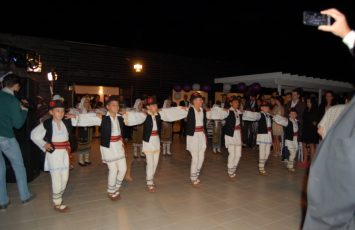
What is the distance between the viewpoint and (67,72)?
38.2ft

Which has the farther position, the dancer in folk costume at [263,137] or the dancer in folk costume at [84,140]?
the dancer in folk costume at [84,140]

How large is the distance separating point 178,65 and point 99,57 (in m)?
4.28

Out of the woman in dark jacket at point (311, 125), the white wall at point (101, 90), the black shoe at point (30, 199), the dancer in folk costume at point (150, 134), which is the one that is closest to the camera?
the black shoe at point (30, 199)

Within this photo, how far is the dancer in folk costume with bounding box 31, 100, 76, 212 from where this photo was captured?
4102 millimetres

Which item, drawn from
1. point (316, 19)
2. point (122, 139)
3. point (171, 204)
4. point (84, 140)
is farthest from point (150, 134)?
point (316, 19)

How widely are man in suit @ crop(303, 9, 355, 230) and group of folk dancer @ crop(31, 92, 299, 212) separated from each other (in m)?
3.87

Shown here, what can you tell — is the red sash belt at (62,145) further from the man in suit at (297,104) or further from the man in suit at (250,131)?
the man in suit at (250,131)

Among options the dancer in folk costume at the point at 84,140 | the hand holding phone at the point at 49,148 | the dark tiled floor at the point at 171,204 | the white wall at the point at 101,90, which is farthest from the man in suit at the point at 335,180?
the white wall at the point at 101,90

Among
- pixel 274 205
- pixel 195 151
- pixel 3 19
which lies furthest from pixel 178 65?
pixel 274 205

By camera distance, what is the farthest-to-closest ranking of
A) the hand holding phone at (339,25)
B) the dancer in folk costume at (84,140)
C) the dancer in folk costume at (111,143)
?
the dancer in folk costume at (84,140)
the dancer in folk costume at (111,143)
the hand holding phone at (339,25)

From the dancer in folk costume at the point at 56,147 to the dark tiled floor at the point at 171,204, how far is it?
0.34m

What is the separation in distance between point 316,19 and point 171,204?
380 centimetres

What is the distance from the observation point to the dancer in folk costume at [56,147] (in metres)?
4.10

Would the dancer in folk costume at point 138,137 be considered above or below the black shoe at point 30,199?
above
